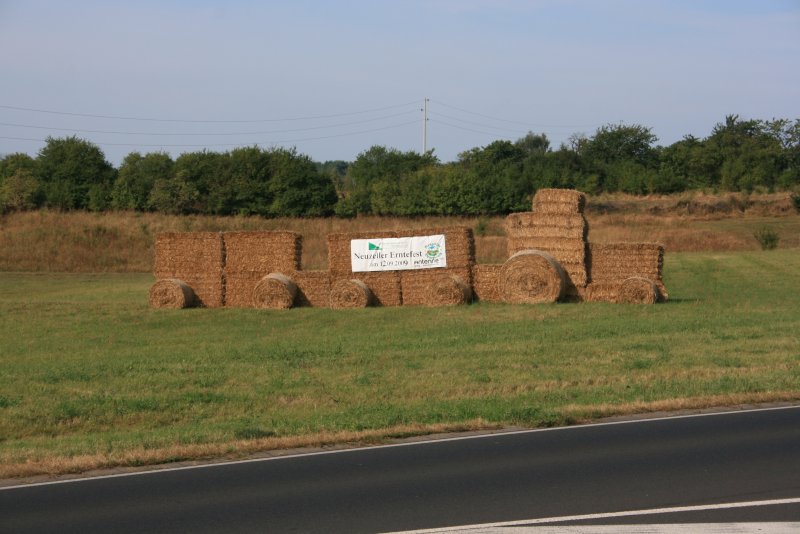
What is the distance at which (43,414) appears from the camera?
580 inches

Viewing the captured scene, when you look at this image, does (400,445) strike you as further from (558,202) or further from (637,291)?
(558,202)

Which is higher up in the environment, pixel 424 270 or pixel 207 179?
pixel 207 179

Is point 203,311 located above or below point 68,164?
below

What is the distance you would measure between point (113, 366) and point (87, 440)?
5839 millimetres

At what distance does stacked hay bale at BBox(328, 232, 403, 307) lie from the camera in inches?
1073

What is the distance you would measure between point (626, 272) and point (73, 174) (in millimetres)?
51512

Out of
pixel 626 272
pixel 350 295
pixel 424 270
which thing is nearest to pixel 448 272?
pixel 424 270

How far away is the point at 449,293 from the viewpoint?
26.2 meters

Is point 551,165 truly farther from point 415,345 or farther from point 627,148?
point 415,345

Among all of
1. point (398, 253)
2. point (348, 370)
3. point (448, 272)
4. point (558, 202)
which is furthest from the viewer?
point (398, 253)

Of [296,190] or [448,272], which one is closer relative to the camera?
[448,272]

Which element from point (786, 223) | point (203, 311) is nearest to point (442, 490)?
point (203, 311)

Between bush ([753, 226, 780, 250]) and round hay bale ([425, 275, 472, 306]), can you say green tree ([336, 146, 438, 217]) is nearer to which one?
bush ([753, 226, 780, 250])

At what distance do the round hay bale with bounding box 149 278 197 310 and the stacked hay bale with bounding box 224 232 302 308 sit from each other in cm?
116
